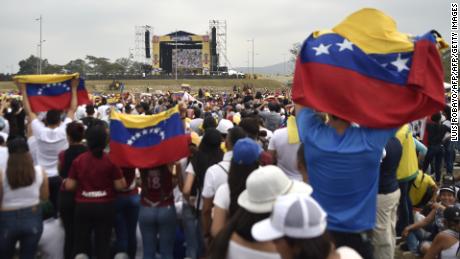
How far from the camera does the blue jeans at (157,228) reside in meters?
4.96

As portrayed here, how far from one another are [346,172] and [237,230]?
102 centimetres

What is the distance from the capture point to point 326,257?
2.24 metres

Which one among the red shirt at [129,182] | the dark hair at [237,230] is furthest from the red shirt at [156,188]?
the dark hair at [237,230]

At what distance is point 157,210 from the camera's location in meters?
4.95

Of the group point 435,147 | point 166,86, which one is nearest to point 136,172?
point 435,147

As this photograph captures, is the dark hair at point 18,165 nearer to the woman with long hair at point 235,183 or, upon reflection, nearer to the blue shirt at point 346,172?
the woman with long hair at point 235,183

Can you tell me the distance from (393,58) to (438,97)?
0.41 m

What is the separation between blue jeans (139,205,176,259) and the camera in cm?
496

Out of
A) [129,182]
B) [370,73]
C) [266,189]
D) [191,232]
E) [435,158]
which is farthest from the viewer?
[435,158]

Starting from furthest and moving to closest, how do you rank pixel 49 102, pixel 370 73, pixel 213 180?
pixel 49 102 < pixel 213 180 < pixel 370 73

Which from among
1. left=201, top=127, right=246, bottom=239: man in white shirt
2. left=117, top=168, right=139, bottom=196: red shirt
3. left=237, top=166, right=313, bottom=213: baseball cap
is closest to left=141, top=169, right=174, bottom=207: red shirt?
left=117, top=168, right=139, bottom=196: red shirt

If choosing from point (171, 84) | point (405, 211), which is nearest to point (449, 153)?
point (405, 211)

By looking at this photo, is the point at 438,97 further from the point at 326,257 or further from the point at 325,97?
the point at 326,257

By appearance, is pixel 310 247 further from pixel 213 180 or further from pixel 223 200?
pixel 213 180
